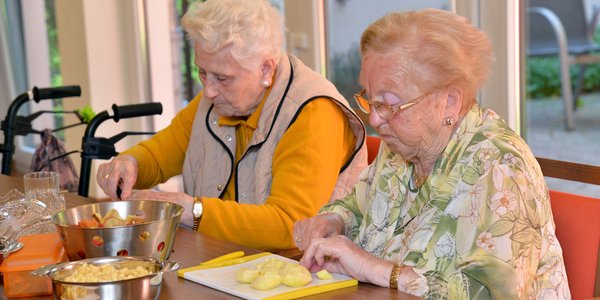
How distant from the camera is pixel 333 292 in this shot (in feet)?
5.77

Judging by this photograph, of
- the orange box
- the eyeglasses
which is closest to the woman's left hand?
the eyeglasses

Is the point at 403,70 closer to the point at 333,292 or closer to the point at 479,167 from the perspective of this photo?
the point at 479,167

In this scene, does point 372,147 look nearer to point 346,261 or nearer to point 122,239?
point 346,261

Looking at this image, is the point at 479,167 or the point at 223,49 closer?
the point at 479,167

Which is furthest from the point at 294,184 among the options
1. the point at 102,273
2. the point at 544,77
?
the point at 544,77

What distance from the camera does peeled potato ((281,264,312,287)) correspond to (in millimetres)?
1758

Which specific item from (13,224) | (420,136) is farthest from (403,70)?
(13,224)

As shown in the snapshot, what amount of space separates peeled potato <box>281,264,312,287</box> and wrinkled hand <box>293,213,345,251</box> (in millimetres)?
303

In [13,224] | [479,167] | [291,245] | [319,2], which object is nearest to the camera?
[479,167]

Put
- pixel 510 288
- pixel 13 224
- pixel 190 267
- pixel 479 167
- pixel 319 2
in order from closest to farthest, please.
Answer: pixel 510 288
pixel 479 167
pixel 190 267
pixel 13 224
pixel 319 2

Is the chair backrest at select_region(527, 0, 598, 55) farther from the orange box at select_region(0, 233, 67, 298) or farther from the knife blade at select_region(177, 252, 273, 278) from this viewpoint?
the orange box at select_region(0, 233, 67, 298)

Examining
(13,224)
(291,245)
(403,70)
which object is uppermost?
(403,70)

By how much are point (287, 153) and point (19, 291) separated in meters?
0.93

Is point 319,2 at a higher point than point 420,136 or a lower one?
higher
